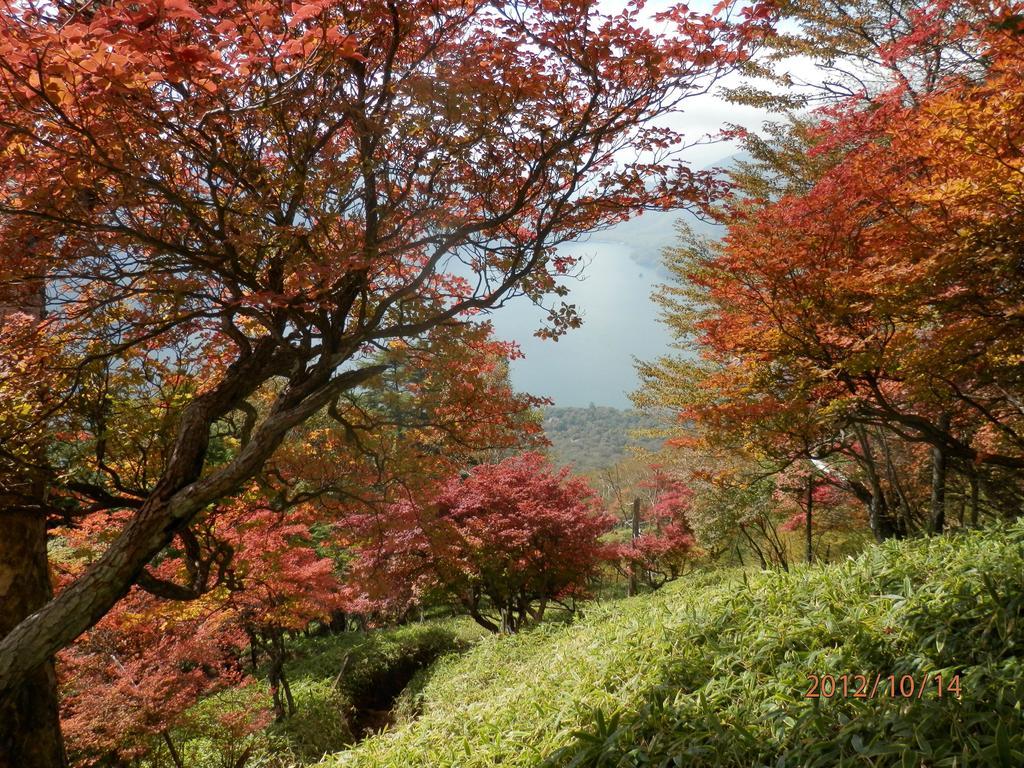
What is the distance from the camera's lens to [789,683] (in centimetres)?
280

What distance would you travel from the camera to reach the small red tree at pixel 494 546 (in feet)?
35.1

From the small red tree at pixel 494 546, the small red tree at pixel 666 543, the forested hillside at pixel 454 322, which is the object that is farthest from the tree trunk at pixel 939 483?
the small red tree at pixel 666 543

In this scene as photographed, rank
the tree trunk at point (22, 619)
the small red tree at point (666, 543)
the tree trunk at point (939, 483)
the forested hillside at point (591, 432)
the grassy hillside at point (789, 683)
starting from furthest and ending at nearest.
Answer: the forested hillside at point (591, 432) → the small red tree at point (666, 543) → the tree trunk at point (939, 483) → the tree trunk at point (22, 619) → the grassy hillside at point (789, 683)

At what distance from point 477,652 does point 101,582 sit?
783cm

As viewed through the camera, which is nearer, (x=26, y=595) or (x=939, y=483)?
(x=26, y=595)

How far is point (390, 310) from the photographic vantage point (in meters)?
4.32

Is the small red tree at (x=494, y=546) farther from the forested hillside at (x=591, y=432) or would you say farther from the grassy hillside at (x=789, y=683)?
the forested hillside at (x=591, y=432)

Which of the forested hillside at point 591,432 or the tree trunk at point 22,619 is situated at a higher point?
the forested hillside at point 591,432

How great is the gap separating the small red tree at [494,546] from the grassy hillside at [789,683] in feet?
20.6

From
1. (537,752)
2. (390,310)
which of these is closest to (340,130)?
(390,310)

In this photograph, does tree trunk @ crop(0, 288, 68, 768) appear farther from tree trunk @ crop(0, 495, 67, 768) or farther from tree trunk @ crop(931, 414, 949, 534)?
tree trunk @ crop(931, 414, 949, 534)

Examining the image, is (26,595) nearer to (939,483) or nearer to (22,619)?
(22,619)

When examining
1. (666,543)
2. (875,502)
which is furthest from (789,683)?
(666,543)

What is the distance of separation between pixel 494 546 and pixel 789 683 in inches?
341
